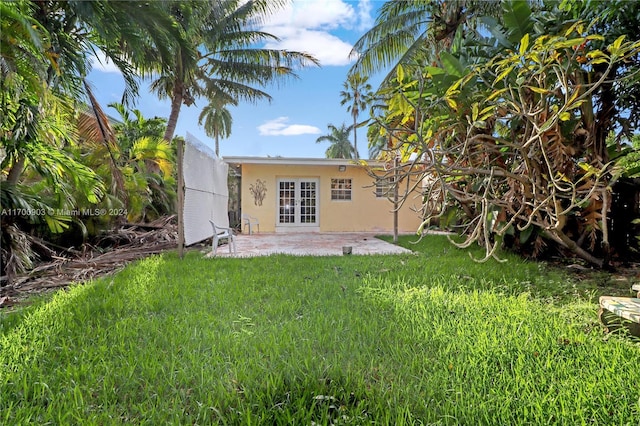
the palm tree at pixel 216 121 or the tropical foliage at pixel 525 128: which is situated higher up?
the palm tree at pixel 216 121

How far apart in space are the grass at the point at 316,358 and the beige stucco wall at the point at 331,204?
8735 mm

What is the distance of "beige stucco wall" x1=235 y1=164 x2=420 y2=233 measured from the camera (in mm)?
12625

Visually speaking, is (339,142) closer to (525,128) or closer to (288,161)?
(288,161)

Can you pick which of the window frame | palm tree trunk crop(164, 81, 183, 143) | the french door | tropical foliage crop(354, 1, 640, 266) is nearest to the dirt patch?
the french door

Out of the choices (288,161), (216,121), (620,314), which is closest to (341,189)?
(288,161)

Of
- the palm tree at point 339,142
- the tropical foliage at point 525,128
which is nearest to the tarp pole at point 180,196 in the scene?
the tropical foliage at point 525,128

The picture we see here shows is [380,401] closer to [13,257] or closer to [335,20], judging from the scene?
[13,257]

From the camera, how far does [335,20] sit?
7617mm

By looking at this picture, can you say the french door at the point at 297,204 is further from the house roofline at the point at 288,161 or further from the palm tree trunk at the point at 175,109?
the palm tree trunk at the point at 175,109

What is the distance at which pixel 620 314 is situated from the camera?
2510 millimetres

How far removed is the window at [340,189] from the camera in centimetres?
1318

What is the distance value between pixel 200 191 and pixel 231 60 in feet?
32.6

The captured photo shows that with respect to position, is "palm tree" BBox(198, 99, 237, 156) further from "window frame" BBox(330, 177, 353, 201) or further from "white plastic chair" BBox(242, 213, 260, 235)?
"window frame" BBox(330, 177, 353, 201)

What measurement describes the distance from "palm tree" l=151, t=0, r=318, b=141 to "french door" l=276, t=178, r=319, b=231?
5.12 metres
